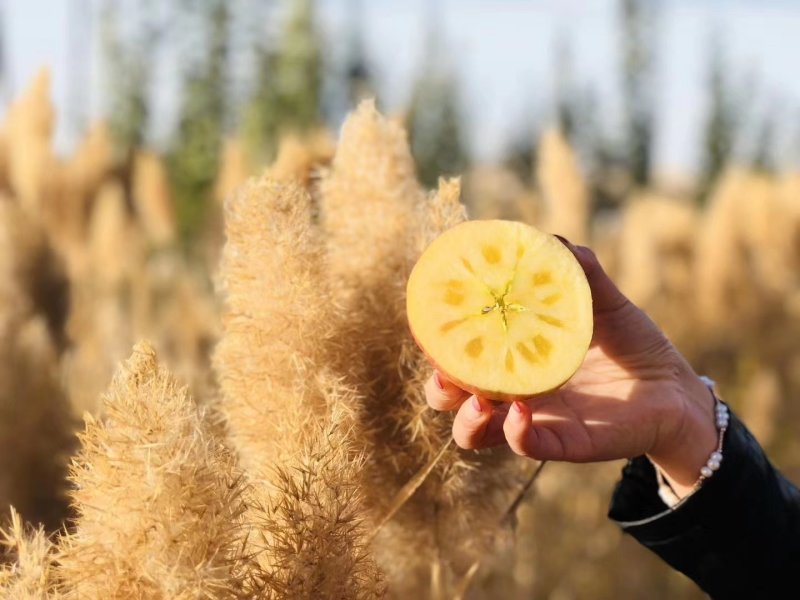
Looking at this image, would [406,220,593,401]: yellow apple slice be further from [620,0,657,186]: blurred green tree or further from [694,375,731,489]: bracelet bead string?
[620,0,657,186]: blurred green tree

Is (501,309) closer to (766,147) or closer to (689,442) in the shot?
(689,442)

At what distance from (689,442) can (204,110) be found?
5.05 m

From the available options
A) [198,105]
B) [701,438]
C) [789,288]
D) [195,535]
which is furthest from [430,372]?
[198,105]

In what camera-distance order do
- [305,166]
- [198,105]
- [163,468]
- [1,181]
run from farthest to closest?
[198,105] → [1,181] → [305,166] → [163,468]

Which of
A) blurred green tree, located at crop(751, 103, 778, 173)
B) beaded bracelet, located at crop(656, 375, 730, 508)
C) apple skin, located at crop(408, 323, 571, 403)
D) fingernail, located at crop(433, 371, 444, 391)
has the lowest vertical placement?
blurred green tree, located at crop(751, 103, 778, 173)

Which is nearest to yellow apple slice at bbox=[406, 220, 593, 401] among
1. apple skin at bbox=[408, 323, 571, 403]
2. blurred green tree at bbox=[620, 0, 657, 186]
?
apple skin at bbox=[408, 323, 571, 403]

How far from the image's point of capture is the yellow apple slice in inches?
34.7

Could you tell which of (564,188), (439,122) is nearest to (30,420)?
(564,188)

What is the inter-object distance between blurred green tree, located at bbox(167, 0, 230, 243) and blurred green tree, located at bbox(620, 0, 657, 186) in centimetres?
449

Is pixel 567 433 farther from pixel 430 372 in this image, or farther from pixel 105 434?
pixel 105 434

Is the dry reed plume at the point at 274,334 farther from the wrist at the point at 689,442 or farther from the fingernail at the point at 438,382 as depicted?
the wrist at the point at 689,442

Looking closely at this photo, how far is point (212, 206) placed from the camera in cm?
379

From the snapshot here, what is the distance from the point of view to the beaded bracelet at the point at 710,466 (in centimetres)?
113

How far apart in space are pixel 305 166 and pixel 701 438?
0.64m
